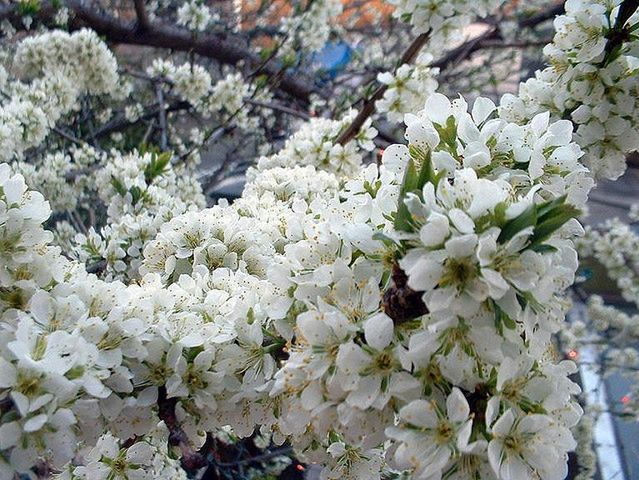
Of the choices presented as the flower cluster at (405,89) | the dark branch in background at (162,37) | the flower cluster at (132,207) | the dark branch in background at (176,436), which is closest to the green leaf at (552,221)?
the dark branch in background at (176,436)

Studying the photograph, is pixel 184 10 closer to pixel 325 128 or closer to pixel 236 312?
pixel 325 128

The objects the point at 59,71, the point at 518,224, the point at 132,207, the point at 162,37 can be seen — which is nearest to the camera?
the point at 518,224

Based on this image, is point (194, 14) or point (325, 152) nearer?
point (325, 152)

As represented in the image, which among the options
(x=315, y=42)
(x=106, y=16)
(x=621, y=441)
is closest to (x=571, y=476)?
(x=621, y=441)

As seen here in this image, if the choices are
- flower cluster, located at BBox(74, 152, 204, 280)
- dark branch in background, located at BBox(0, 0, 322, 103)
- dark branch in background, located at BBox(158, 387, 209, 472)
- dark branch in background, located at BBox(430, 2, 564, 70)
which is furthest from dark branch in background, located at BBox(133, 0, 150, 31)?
dark branch in background, located at BBox(158, 387, 209, 472)

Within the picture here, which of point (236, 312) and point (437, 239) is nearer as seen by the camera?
point (437, 239)

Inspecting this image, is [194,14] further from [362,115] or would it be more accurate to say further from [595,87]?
[595,87]

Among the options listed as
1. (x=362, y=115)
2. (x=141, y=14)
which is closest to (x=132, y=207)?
(x=362, y=115)
